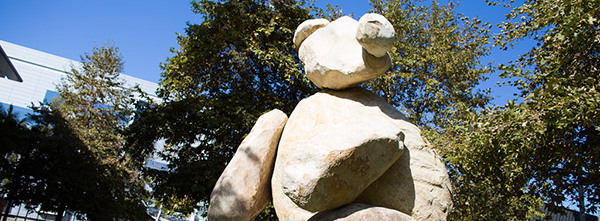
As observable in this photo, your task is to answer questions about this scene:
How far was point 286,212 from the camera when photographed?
9.66 ft

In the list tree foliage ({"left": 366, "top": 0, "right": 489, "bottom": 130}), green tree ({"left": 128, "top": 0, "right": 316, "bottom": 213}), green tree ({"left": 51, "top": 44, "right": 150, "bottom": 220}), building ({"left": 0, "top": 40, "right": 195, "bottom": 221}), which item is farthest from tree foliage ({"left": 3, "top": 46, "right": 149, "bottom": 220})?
building ({"left": 0, "top": 40, "right": 195, "bottom": 221})

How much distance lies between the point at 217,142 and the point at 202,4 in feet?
13.7

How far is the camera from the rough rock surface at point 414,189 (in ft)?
9.25

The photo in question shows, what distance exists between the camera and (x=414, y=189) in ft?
9.40

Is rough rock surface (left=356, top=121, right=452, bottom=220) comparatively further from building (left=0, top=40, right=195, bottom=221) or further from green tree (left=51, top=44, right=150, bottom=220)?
building (left=0, top=40, right=195, bottom=221)

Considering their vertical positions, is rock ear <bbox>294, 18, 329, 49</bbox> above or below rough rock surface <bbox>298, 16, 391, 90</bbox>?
above

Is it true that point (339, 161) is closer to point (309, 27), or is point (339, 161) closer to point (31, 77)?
point (309, 27)

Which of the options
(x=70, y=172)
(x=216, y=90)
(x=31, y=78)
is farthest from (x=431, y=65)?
(x=31, y=78)

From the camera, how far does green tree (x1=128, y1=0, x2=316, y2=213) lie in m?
8.85

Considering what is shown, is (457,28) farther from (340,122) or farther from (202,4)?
(340,122)

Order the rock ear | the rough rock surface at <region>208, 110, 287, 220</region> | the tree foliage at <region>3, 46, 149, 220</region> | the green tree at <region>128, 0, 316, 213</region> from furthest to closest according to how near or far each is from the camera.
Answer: the tree foliage at <region>3, 46, 149, 220</region>, the green tree at <region>128, 0, 316, 213</region>, the rock ear, the rough rock surface at <region>208, 110, 287, 220</region>

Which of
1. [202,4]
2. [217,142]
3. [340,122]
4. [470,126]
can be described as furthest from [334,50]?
Answer: [202,4]

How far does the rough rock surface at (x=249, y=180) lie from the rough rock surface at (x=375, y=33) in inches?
42.4

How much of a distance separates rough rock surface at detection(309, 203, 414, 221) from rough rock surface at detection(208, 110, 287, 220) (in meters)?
0.62
